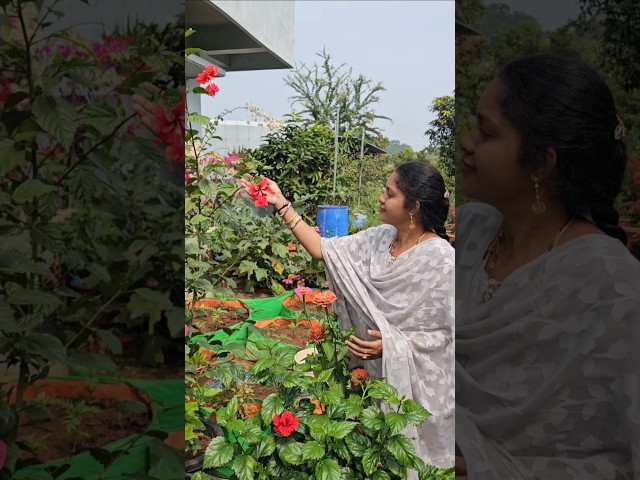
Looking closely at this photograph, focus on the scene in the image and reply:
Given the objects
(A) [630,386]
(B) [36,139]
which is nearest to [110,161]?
(B) [36,139]

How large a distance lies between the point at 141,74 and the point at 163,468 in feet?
1.78

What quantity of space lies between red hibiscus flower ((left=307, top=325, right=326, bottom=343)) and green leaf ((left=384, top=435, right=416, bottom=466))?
60 cm

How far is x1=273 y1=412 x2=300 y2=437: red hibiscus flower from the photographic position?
1898mm

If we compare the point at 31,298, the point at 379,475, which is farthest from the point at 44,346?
the point at 379,475

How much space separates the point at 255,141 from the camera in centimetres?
743

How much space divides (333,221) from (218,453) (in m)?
2.99

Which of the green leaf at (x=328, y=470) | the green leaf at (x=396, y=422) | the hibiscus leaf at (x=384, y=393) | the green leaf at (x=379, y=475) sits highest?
the hibiscus leaf at (x=384, y=393)

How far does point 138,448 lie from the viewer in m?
0.82

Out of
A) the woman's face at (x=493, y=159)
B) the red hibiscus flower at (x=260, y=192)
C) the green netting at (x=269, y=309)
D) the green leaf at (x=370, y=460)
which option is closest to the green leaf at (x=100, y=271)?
the woman's face at (x=493, y=159)

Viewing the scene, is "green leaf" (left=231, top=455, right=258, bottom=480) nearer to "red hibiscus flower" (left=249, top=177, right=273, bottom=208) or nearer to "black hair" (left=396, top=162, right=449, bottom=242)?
"red hibiscus flower" (left=249, top=177, right=273, bottom=208)

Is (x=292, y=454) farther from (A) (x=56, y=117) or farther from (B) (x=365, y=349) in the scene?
(A) (x=56, y=117)

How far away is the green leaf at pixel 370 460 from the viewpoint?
1863 millimetres

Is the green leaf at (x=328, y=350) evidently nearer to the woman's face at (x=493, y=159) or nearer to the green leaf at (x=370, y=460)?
the green leaf at (x=370, y=460)

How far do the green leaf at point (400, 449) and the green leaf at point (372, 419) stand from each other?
2.2 inches
